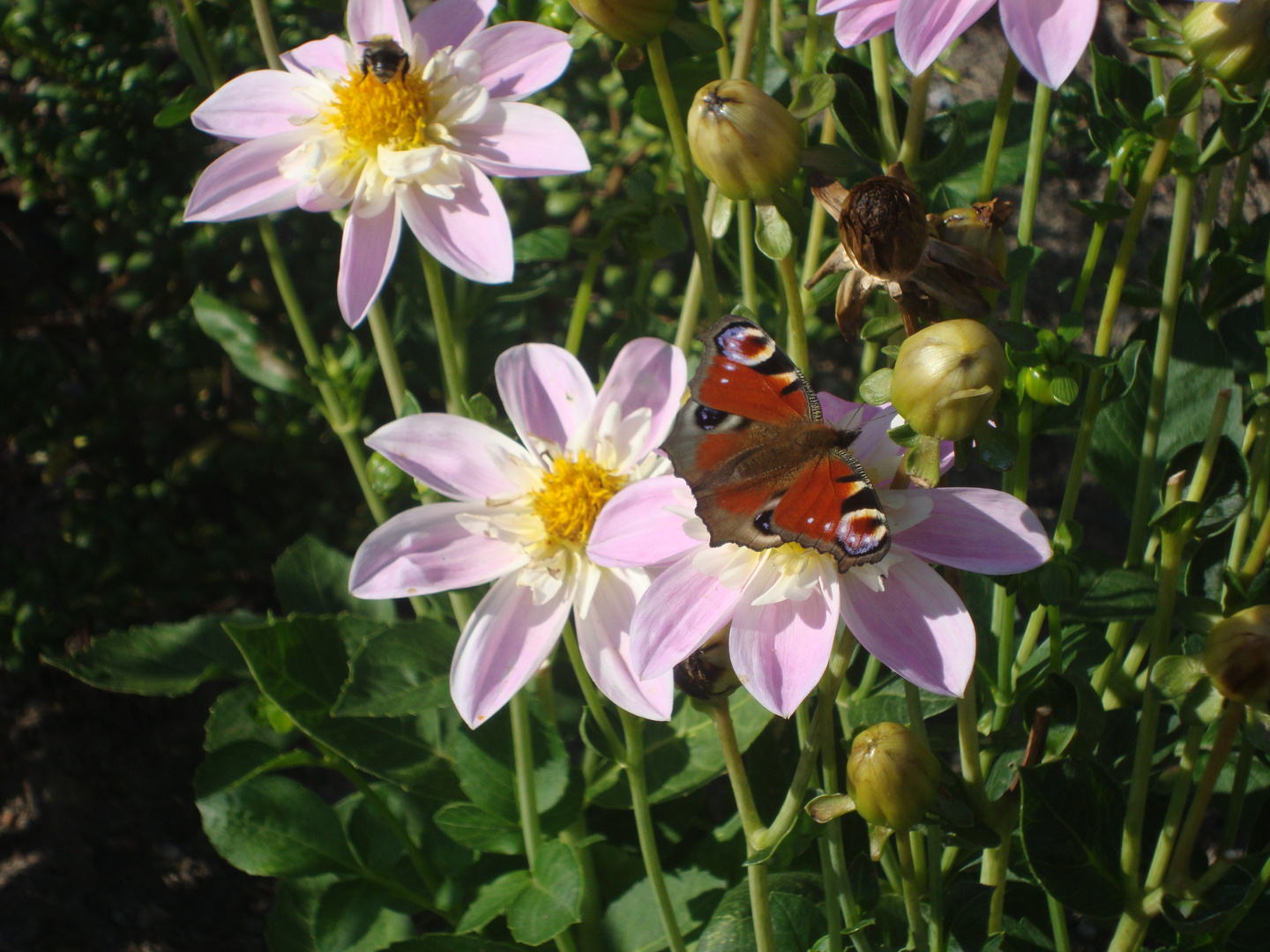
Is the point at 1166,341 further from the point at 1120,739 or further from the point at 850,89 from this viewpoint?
the point at 1120,739

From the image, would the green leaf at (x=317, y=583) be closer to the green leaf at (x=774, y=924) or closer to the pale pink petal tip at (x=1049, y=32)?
the green leaf at (x=774, y=924)

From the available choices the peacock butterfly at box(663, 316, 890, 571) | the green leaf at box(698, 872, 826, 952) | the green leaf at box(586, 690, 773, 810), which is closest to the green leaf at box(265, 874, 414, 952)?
the green leaf at box(586, 690, 773, 810)

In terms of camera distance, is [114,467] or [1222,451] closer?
[1222,451]

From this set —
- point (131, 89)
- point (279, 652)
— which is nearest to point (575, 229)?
point (131, 89)

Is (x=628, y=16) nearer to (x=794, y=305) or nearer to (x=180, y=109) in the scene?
(x=794, y=305)

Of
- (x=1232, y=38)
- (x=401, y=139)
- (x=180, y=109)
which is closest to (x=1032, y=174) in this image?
(x=1232, y=38)

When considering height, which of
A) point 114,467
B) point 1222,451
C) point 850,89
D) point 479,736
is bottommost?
point 479,736

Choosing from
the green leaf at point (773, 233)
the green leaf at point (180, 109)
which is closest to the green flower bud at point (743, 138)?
the green leaf at point (773, 233)
